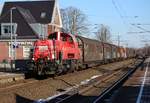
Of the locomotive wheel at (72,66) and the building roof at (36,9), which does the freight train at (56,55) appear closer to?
the locomotive wheel at (72,66)

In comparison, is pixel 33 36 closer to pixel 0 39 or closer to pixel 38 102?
pixel 0 39

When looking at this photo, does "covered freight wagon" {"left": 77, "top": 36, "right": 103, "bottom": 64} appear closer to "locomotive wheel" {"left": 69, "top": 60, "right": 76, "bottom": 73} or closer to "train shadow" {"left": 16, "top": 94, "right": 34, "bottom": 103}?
"locomotive wheel" {"left": 69, "top": 60, "right": 76, "bottom": 73}

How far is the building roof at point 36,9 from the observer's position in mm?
76875

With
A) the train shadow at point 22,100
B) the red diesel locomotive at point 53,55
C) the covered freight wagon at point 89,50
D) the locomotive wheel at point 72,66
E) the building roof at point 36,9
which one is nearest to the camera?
the train shadow at point 22,100

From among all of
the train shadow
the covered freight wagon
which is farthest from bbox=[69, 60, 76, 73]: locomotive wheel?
the train shadow

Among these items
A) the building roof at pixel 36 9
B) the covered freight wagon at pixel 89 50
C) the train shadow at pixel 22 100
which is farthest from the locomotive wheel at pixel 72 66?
the building roof at pixel 36 9

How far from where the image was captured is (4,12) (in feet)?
255

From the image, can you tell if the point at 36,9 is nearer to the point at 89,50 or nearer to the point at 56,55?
the point at 89,50

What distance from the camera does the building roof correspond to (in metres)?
76.9

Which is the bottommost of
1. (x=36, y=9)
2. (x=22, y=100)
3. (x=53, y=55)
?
(x=22, y=100)

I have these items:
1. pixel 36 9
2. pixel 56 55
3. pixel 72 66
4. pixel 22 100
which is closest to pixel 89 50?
pixel 72 66

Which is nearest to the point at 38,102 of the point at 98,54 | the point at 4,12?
the point at 98,54

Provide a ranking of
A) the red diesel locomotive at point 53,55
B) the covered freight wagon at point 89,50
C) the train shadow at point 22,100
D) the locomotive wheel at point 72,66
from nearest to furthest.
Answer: the train shadow at point 22,100
the red diesel locomotive at point 53,55
the locomotive wheel at point 72,66
the covered freight wagon at point 89,50

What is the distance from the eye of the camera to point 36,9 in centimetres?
7894
